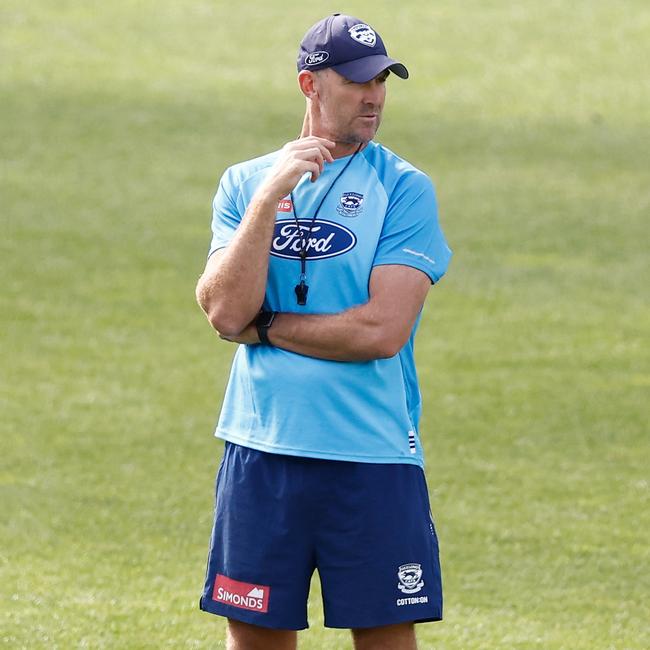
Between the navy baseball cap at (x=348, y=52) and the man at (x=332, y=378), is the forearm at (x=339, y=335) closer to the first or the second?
the man at (x=332, y=378)

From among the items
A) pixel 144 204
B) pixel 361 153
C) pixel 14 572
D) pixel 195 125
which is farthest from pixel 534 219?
pixel 361 153

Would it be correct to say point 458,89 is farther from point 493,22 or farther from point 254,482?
point 254,482

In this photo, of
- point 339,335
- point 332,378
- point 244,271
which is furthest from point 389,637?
point 244,271

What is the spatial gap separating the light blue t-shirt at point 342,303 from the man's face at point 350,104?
0.27 ft

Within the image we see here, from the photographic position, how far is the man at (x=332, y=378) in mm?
4184

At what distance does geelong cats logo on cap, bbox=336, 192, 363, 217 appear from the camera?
13.9ft

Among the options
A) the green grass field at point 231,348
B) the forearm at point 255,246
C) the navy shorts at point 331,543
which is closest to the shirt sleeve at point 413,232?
the forearm at point 255,246

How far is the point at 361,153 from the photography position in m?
4.37

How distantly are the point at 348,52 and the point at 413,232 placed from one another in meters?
0.53

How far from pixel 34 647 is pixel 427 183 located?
2.55 meters

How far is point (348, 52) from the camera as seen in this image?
426 cm

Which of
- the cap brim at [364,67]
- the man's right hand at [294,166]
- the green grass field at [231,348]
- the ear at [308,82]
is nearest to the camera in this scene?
the man's right hand at [294,166]

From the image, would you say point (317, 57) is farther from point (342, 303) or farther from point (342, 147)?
point (342, 303)

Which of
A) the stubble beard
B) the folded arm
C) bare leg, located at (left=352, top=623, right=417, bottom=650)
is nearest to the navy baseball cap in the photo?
the stubble beard
